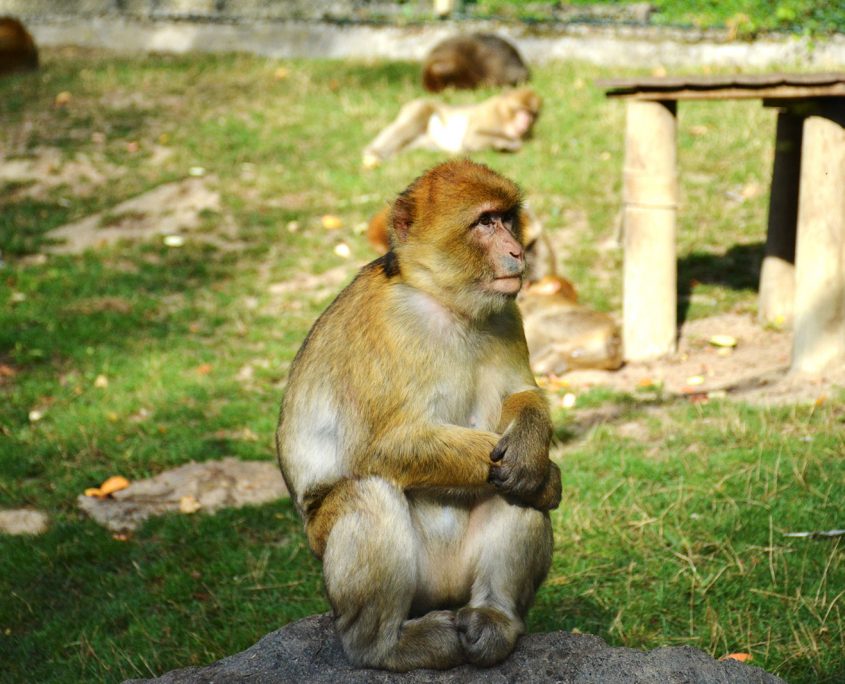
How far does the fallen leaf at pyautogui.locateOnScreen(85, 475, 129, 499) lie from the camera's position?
5941mm

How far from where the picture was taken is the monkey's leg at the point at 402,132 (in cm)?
1162

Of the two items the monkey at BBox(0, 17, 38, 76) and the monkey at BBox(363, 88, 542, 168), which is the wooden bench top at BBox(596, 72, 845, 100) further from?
the monkey at BBox(0, 17, 38, 76)

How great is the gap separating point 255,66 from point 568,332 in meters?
8.66

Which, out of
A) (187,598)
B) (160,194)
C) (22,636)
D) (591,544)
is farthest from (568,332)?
(160,194)

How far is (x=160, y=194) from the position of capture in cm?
1096

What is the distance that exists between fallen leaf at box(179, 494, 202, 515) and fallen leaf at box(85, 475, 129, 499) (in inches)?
15.1

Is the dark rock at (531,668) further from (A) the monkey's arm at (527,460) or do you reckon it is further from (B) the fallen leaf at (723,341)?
(B) the fallen leaf at (723,341)

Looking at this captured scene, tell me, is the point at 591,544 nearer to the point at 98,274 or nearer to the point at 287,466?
the point at 287,466

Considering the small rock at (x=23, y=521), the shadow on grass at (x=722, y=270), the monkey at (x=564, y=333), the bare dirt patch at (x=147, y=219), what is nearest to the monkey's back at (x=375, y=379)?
the small rock at (x=23, y=521)

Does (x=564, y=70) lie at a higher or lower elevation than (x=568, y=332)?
higher

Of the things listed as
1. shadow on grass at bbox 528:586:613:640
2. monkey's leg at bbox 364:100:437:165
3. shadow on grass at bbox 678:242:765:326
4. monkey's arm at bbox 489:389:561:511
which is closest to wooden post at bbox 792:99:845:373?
shadow on grass at bbox 678:242:765:326

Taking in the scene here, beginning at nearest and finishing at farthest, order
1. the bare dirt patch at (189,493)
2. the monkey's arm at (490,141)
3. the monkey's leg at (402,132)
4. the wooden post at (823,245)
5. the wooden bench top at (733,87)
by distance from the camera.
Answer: the bare dirt patch at (189,493) → the wooden bench top at (733,87) → the wooden post at (823,245) → the monkey's arm at (490,141) → the monkey's leg at (402,132)

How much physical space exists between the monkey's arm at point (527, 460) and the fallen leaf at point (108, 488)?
3.31 meters

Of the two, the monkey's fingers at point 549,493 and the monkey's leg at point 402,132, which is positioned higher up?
the monkey's fingers at point 549,493
